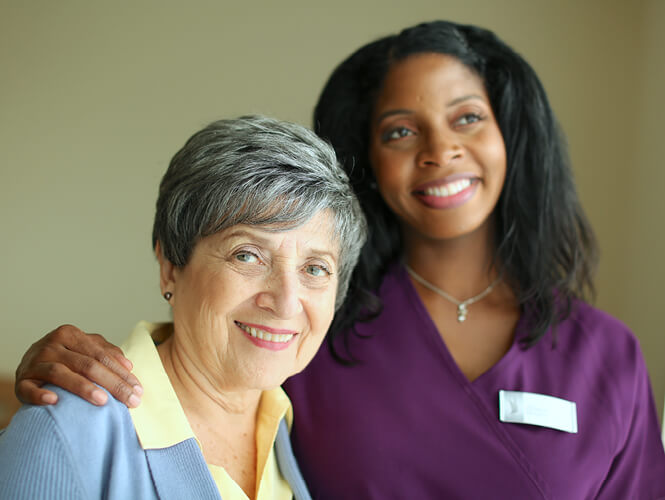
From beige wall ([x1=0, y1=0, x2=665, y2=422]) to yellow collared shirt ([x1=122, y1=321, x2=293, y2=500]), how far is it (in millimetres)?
1409

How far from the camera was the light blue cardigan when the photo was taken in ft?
3.59

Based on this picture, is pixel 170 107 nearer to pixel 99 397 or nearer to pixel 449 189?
pixel 449 189

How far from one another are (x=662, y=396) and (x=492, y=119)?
4.60 feet

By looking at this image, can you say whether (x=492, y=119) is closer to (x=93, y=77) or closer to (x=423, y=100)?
(x=423, y=100)

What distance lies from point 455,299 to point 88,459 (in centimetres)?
121

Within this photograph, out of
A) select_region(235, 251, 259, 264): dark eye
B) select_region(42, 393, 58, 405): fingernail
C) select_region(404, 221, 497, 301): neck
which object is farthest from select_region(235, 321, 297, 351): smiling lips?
select_region(404, 221, 497, 301): neck

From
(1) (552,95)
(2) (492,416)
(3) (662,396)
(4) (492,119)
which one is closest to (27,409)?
(2) (492,416)

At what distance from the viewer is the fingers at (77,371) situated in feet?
3.94

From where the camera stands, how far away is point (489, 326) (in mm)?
1921

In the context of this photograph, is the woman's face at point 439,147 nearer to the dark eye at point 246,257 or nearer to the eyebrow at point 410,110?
the eyebrow at point 410,110

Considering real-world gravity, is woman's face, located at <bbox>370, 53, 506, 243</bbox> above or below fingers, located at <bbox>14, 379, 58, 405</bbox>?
above

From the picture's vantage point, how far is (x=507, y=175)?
2.04 meters

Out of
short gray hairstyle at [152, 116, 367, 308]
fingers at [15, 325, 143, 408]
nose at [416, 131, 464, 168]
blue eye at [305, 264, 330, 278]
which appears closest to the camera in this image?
fingers at [15, 325, 143, 408]

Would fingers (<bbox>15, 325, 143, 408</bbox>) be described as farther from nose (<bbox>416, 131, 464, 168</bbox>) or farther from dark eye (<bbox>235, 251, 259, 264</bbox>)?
nose (<bbox>416, 131, 464, 168</bbox>)
